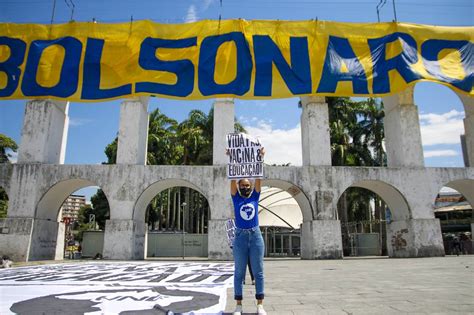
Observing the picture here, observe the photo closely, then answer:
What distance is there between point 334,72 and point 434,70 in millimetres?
6364

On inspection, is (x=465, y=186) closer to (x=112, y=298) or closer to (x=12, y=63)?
(x=112, y=298)

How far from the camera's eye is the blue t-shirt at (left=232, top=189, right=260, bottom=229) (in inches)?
197

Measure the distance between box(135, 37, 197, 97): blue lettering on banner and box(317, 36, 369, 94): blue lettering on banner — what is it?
7.96 meters

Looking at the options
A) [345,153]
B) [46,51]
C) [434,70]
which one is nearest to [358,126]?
[345,153]

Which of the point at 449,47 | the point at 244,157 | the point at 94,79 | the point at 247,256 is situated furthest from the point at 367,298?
the point at 449,47

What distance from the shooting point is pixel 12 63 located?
21250mm

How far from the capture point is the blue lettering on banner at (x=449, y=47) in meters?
21.5

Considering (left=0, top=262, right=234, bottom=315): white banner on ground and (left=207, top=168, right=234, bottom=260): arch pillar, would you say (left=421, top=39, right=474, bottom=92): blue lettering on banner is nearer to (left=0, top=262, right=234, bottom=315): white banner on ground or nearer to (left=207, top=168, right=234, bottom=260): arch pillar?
(left=207, top=168, right=234, bottom=260): arch pillar

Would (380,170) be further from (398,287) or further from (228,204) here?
(398,287)

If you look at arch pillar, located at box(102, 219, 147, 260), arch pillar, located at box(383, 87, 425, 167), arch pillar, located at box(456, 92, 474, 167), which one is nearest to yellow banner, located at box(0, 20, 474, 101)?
arch pillar, located at box(383, 87, 425, 167)

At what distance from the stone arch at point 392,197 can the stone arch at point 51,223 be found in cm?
1678

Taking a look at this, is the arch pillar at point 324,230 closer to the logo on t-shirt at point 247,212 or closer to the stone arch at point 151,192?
the stone arch at point 151,192

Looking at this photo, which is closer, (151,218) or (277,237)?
(277,237)

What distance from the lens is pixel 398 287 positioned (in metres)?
7.51
